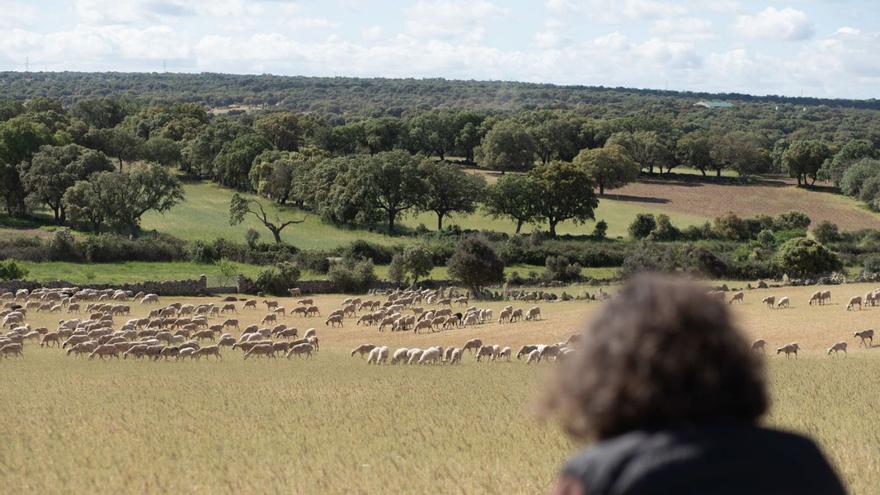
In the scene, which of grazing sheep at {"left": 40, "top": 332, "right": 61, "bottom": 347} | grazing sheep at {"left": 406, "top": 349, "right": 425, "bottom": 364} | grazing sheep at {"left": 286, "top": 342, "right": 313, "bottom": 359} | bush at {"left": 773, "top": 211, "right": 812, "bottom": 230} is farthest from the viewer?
bush at {"left": 773, "top": 211, "right": 812, "bottom": 230}

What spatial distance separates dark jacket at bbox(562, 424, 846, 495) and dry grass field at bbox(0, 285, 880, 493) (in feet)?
0.64

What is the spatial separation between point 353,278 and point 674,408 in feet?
208

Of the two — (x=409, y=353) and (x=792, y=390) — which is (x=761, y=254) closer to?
(x=409, y=353)

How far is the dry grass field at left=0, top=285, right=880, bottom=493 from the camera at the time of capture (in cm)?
1307

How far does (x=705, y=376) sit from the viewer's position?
370 cm

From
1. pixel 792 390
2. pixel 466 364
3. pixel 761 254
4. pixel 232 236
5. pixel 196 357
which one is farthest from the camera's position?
pixel 232 236

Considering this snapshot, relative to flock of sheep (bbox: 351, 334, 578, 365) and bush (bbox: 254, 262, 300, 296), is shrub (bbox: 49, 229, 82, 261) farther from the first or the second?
flock of sheep (bbox: 351, 334, 578, 365)

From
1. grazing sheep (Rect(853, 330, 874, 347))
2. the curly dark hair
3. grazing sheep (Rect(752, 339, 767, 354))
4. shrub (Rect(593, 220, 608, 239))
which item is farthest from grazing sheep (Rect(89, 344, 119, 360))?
shrub (Rect(593, 220, 608, 239))

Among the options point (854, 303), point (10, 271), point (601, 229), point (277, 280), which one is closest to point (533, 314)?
point (854, 303)

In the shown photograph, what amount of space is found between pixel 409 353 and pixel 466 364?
86.9 inches

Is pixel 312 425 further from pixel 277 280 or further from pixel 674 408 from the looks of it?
pixel 277 280

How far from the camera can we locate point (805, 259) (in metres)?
69.3

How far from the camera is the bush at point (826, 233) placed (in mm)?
88625

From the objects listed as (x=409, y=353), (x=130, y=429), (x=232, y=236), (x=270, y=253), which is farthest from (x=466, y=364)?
(x=232, y=236)
